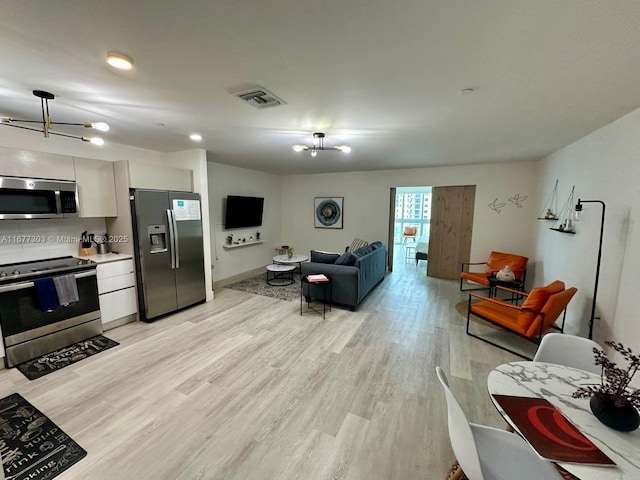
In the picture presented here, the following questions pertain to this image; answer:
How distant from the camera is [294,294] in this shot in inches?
202

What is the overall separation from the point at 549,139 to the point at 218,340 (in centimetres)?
510

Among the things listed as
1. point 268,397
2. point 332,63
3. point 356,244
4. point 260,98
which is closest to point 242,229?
point 356,244

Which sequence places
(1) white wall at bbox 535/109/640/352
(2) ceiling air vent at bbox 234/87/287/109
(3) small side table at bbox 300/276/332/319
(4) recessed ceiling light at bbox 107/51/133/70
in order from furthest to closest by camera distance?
(3) small side table at bbox 300/276/332/319
(1) white wall at bbox 535/109/640/352
(2) ceiling air vent at bbox 234/87/287/109
(4) recessed ceiling light at bbox 107/51/133/70

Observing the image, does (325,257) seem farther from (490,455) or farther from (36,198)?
(36,198)

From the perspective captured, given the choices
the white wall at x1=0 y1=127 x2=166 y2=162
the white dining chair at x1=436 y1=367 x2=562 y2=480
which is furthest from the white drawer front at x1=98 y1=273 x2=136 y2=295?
the white dining chair at x1=436 y1=367 x2=562 y2=480

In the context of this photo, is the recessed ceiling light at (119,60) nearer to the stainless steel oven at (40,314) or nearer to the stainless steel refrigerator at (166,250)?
the stainless steel refrigerator at (166,250)

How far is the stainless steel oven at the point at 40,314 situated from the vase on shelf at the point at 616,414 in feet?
15.3

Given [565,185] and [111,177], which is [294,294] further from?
[565,185]

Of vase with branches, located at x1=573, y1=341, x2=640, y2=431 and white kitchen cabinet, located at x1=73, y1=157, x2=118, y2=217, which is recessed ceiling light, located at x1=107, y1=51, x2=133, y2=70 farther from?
vase with branches, located at x1=573, y1=341, x2=640, y2=431

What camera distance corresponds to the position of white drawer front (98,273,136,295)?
3.50 meters

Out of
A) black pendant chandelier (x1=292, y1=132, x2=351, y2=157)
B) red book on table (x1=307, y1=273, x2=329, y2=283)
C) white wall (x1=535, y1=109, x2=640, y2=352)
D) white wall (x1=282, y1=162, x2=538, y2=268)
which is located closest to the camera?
white wall (x1=535, y1=109, x2=640, y2=352)

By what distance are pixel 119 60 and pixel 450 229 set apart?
6178mm

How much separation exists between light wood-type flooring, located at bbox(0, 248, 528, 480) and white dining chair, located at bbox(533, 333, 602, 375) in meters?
0.73

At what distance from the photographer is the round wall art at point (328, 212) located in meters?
7.12
